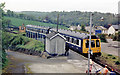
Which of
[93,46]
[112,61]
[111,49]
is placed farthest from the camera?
[111,49]

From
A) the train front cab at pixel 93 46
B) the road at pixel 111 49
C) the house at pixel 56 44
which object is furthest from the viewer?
the road at pixel 111 49

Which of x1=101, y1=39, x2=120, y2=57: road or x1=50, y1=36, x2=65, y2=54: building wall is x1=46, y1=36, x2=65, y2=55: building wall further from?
x1=101, y1=39, x2=120, y2=57: road

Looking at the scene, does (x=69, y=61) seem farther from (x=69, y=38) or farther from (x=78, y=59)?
(x=69, y=38)

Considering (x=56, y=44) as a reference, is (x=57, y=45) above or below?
below

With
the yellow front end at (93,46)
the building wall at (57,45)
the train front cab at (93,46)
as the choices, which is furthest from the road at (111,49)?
the building wall at (57,45)

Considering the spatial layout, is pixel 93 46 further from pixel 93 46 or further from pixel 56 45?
pixel 56 45

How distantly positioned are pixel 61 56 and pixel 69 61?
2.56 m

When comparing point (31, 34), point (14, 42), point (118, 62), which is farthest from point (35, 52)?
point (31, 34)

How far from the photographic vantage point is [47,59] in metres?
21.1

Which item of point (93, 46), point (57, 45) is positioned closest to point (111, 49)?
point (93, 46)

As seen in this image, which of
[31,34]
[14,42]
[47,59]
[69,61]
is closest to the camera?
[69,61]

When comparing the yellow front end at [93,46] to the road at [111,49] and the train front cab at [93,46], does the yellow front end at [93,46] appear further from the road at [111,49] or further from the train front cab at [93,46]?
the road at [111,49]

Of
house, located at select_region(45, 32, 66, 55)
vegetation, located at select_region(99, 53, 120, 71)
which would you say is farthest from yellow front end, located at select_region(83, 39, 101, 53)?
house, located at select_region(45, 32, 66, 55)

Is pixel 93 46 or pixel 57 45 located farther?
pixel 57 45
